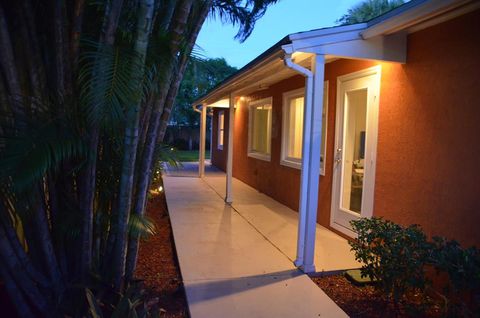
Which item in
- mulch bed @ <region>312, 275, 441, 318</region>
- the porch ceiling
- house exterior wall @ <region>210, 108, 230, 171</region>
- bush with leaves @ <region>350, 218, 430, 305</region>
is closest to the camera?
bush with leaves @ <region>350, 218, 430, 305</region>

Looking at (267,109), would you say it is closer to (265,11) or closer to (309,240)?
(265,11)

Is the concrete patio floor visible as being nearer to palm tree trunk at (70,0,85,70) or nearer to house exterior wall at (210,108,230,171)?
palm tree trunk at (70,0,85,70)

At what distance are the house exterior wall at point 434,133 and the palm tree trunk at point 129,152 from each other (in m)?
2.97

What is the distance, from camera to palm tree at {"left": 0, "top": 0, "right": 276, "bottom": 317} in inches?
105

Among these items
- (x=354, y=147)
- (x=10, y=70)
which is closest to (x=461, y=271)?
(x=354, y=147)

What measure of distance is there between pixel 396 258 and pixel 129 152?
2.42 metres

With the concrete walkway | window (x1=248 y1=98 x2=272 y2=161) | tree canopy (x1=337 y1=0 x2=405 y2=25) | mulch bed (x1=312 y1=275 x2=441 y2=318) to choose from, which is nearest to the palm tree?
the concrete walkway

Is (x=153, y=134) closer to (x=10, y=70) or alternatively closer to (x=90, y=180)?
(x=90, y=180)

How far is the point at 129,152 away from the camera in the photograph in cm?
311

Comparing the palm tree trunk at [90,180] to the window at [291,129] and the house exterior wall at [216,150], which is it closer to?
the window at [291,129]

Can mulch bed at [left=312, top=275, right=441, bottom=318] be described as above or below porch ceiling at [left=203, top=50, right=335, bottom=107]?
below

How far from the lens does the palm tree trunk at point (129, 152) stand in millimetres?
2818

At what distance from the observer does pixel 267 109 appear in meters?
10.0

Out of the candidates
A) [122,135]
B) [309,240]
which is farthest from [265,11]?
[122,135]
